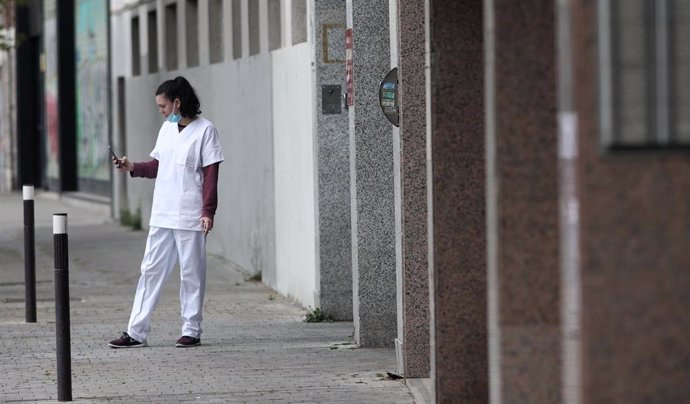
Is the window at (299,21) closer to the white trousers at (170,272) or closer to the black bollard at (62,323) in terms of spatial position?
the white trousers at (170,272)

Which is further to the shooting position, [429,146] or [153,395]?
[153,395]

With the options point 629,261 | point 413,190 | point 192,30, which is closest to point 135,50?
point 192,30

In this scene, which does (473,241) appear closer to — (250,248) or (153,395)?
(153,395)

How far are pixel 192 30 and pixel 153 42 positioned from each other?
10.1 feet

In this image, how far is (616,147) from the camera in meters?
4.73

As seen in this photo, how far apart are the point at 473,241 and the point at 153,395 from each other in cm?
223

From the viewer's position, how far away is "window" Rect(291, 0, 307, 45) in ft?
44.8

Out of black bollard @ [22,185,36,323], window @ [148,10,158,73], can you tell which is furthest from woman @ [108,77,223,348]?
window @ [148,10,158,73]

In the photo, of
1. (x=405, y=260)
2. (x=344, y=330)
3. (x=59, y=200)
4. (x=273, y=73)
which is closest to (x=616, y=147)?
(x=405, y=260)

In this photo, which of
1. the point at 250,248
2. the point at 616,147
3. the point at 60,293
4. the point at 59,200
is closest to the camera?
the point at 616,147

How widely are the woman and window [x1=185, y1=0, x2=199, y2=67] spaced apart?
8.69 metres

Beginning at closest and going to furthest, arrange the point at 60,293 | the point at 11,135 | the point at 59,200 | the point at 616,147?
the point at 616,147 → the point at 60,293 → the point at 59,200 → the point at 11,135

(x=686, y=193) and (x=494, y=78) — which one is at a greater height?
(x=494, y=78)

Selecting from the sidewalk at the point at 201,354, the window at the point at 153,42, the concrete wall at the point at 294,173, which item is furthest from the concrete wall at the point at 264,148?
the window at the point at 153,42
